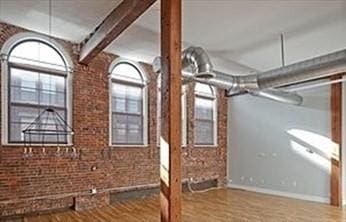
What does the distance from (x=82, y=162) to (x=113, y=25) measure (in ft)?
9.93

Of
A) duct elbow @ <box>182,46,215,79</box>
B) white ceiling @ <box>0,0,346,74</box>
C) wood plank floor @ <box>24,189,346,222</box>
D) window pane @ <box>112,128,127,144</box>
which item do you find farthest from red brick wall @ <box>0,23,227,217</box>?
duct elbow @ <box>182,46,215,79</box>

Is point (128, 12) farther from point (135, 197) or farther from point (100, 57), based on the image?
point (135, 197)

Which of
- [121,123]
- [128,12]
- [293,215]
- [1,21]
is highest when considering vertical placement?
[1,21]

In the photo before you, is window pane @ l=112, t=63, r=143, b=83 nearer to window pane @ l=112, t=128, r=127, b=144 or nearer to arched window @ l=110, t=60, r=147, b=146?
arched window @ l=110, t=60, r=147, b=146

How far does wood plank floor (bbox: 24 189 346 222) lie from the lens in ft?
17.9

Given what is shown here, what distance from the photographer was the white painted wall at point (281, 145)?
734cm

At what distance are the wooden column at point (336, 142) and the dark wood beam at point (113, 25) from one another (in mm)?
5042

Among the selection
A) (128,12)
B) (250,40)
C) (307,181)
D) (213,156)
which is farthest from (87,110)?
(307,181)

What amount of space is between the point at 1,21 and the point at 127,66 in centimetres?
277

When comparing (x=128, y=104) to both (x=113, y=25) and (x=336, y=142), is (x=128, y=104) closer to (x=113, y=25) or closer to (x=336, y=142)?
(x=113, y=25)

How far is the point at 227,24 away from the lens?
489 centimetres

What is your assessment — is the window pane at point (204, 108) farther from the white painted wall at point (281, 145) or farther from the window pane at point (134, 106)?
the window pane at point (134, 106)

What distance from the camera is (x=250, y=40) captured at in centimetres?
561

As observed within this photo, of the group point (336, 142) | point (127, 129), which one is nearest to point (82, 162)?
point (127, 129)
